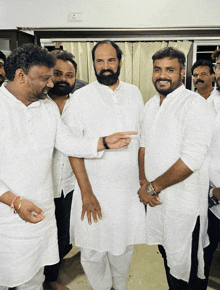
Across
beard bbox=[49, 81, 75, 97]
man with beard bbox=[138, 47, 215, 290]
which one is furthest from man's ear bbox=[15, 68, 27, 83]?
man with beard bbox=[138, 47, 215, 290]

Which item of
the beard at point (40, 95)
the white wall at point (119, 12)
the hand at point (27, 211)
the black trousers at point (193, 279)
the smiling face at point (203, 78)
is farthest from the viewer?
the white wall at point (119, 12)

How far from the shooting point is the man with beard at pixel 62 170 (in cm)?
166

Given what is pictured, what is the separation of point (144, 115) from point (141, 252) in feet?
4.68

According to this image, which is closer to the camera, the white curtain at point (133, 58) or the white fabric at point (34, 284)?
the white fabric at point (34, 284)

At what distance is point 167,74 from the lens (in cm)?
138

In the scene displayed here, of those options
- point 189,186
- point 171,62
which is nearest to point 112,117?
point 171,62

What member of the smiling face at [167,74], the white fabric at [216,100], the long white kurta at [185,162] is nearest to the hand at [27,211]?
the long white kurta at [185,162]

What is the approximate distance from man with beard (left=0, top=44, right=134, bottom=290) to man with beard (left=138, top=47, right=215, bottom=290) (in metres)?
0.26

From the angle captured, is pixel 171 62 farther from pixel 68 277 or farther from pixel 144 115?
pixel 68 277

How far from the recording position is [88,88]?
1.56 metres

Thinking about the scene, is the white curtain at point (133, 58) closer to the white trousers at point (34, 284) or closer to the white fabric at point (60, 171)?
the white fabric at point (60, 171)

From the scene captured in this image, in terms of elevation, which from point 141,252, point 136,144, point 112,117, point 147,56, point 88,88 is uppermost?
point 147,56

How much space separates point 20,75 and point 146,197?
1003 mm

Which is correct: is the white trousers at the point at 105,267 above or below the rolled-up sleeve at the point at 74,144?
below
